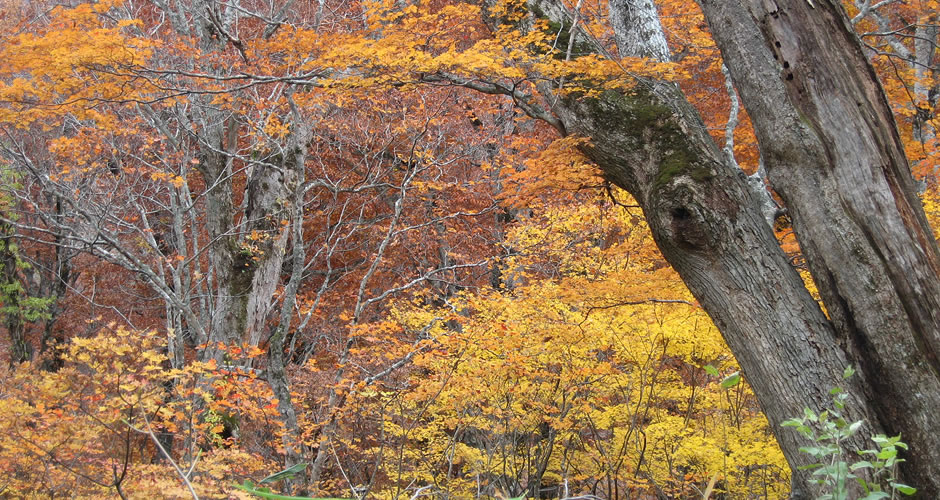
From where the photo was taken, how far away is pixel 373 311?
1109 centimetres

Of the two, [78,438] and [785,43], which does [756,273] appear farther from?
[78,438]

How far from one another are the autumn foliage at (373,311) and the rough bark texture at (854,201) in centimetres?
81

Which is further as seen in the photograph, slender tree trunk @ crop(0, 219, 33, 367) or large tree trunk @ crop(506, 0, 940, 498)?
slender tree trunk @ crop(0, 219, 33, 367)

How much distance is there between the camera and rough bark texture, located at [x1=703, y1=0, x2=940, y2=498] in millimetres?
2627

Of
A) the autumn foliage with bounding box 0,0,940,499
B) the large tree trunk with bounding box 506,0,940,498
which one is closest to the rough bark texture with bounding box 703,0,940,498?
the large tree trunk with bounding box 506,0,940,498

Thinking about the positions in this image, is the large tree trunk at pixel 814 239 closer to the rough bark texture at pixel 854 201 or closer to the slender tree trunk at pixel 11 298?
the rough bark texture at pixel 854 201

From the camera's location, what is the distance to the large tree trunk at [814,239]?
8.72ft

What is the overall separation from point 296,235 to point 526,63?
342cm

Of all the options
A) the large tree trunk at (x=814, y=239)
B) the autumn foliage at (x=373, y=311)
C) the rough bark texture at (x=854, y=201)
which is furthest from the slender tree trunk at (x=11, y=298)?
the rough bark texture at (x=854, y=201)

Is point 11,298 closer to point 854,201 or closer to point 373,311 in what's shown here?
point 373,311

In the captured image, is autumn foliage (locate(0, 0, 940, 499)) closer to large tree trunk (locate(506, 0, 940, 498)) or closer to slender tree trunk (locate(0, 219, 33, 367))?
slender tree trunk (locate(0, 219, 33, 367))

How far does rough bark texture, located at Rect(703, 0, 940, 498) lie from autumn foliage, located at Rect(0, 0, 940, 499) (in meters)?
0.81

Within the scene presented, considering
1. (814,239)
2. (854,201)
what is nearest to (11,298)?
(814,239)

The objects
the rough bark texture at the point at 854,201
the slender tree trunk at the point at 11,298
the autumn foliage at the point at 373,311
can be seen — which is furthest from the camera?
Answer: the slender tree trunk at the point at 11,298
